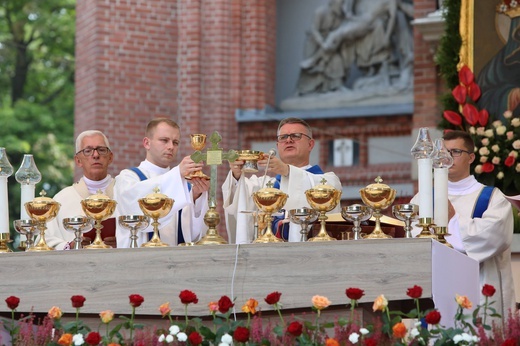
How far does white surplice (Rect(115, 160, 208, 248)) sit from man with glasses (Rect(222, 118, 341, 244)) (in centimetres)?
18

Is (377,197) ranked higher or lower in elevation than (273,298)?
higher

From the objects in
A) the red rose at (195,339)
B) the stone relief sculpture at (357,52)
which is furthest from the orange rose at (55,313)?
the stone relief sculpture at (357,52)

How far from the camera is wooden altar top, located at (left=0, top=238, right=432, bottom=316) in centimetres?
531

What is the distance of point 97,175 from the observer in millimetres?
8188

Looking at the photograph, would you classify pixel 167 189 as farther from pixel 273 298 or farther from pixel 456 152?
pixel 456 152

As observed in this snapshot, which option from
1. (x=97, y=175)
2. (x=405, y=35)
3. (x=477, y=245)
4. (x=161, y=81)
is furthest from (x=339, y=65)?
(x=477, y=245)

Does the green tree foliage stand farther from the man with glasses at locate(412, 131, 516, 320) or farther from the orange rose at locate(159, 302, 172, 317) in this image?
the orange rose at locate(159, 302, 172, 317)

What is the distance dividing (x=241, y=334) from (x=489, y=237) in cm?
267

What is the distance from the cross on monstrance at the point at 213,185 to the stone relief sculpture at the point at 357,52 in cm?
736

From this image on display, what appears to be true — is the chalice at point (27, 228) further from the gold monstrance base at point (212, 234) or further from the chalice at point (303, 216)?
the chalice at point (303, 216)

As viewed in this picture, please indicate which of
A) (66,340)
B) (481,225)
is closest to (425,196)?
(481,225)

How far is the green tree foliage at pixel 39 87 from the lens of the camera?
2020 cm

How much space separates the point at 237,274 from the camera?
552 centimetres

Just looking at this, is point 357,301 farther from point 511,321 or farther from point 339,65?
point 339,65
